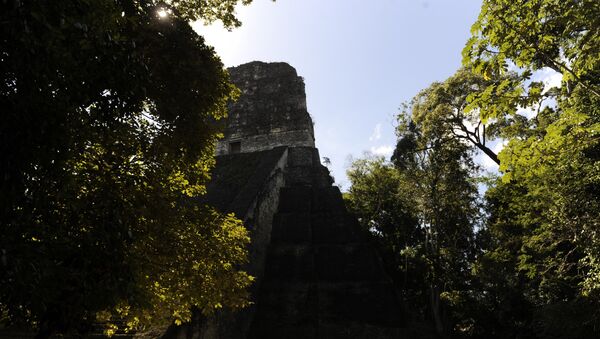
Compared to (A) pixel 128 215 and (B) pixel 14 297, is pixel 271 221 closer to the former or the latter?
(A) pixel 128 215

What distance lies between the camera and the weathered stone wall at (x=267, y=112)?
60.0 feet

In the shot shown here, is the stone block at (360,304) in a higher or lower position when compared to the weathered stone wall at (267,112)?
lower

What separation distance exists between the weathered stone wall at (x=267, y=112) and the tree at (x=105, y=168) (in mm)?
12134

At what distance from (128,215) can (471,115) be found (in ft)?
40.1

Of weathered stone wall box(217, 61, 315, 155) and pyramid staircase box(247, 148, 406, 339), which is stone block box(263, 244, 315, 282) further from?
weathered stone wall box(217, 61, 315, 155)

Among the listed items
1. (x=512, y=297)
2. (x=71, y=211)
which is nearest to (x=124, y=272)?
(x=71, y=211)

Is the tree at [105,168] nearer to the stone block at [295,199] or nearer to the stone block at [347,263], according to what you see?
the stone block at [347,263]

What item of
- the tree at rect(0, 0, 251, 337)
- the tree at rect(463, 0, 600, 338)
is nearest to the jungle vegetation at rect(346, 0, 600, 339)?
the tree at rect(463, 0, 600, 338)

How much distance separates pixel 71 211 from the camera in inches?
142

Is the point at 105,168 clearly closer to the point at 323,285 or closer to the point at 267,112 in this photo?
the point at 323,285

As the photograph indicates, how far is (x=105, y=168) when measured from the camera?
4.29 m

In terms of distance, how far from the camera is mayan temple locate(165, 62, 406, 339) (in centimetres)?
917

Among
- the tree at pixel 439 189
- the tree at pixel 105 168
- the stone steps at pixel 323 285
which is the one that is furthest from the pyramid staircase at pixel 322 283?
the tree at pixel 105 168

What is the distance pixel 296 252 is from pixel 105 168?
7.95 metres
